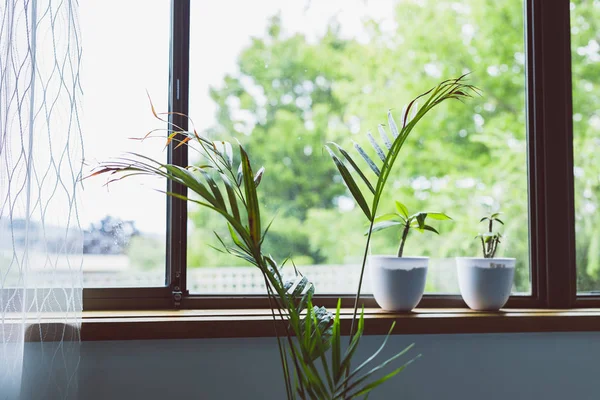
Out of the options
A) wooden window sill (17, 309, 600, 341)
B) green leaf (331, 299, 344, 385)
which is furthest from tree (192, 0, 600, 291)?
green leaf (331, 299, 344, 385)

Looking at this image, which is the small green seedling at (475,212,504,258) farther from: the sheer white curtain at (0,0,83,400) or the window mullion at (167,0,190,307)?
the sheer white curtain at (0,0,83,400)

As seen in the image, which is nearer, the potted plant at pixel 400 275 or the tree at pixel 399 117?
the potted plant at pixel 400 275

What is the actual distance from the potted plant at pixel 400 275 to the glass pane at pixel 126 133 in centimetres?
62

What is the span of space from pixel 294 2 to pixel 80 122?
0.87 m

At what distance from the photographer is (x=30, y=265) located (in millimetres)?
1360

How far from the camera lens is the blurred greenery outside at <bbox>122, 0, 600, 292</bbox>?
1907 millimetres

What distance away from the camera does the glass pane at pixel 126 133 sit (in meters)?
1.65

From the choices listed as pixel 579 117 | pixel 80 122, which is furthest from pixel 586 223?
pixel 80 122

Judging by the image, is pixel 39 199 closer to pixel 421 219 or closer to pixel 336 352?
pixel 336 352

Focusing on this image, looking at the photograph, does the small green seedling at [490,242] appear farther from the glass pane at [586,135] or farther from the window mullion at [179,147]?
the window mullion at [179,147]

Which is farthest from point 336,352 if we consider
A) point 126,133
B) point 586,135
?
point 586,135

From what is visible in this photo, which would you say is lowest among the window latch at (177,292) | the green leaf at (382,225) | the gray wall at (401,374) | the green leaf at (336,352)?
the gray wall at (401,374)

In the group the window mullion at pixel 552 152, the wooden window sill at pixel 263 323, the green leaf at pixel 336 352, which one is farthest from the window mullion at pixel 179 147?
the window mullion at pixel 552 152

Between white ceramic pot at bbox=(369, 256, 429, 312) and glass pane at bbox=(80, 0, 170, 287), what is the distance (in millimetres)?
616
